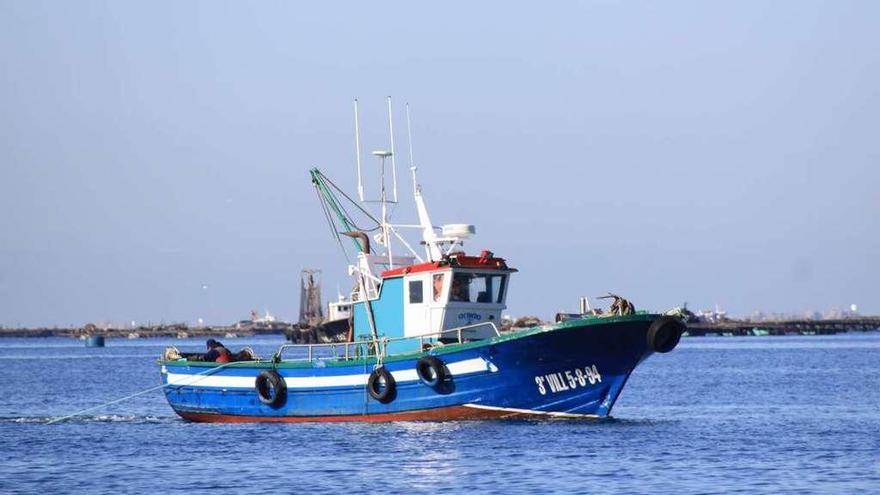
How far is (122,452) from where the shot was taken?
3766cm

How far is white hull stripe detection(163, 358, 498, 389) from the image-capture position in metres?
38.7

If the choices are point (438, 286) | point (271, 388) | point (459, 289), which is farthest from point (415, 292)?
point (271, 388)

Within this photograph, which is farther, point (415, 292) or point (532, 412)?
point (415, 292)

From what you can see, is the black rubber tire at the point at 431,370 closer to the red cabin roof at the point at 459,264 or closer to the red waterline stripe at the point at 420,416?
the red waterline stripe at the point at 420,416

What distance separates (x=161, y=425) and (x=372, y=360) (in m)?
9.45

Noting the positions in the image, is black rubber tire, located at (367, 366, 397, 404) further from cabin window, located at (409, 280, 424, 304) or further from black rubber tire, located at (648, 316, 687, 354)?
black rubber tire, located at (648, 316, 687, 354)

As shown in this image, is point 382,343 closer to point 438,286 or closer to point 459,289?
point 438,286

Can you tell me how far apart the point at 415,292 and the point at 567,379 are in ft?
17.6

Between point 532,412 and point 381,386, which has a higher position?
point 381,386

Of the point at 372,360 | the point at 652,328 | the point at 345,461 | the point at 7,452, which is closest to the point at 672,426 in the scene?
the point at 652,328

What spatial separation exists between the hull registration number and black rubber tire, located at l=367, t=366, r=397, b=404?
4.00 metres

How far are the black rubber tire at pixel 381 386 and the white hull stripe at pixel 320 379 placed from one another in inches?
6.4

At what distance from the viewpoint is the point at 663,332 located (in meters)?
38.2

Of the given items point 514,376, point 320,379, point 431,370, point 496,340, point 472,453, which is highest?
point 496,340
